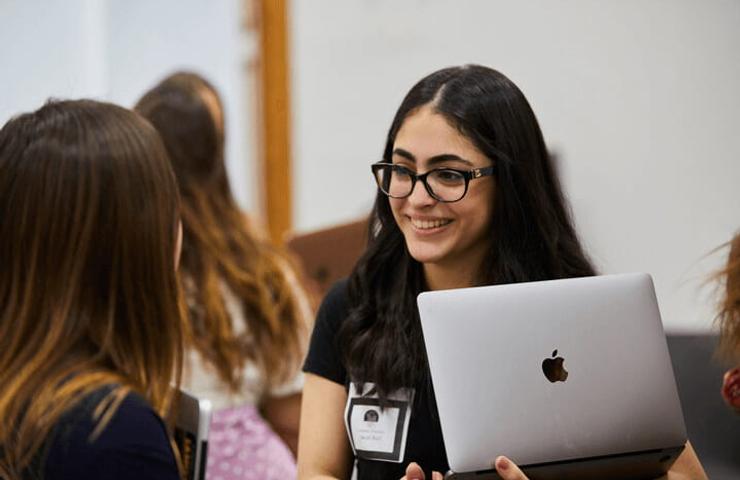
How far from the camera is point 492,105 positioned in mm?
1908

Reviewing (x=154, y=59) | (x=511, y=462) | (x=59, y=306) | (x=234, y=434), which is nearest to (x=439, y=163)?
(x=511, y=462)

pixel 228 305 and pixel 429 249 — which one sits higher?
pixel 429 249

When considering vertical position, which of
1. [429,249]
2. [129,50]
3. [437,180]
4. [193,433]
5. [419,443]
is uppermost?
[129,50]

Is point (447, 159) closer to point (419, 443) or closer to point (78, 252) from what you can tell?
point (419, 443)

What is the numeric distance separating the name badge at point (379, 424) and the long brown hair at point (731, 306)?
2.22ft

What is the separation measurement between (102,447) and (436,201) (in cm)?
84

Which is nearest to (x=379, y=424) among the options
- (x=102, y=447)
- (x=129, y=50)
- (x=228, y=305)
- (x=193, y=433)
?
(x=193, y=433)

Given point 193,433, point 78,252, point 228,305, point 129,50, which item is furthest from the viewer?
point 129,50

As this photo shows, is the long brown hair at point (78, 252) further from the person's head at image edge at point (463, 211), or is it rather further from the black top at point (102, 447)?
the person's head at image edge at point (463, 211)

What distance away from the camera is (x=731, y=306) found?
2.07 metres

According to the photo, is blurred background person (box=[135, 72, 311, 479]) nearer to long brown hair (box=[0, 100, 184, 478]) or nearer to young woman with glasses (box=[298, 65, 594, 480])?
young woman with glasses (box=[298, 65, 594, 480])

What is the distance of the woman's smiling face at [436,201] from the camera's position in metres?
1.90

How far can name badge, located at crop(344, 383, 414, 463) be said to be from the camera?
6.22 feet

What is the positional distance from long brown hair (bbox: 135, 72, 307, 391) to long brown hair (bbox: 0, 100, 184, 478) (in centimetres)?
112
